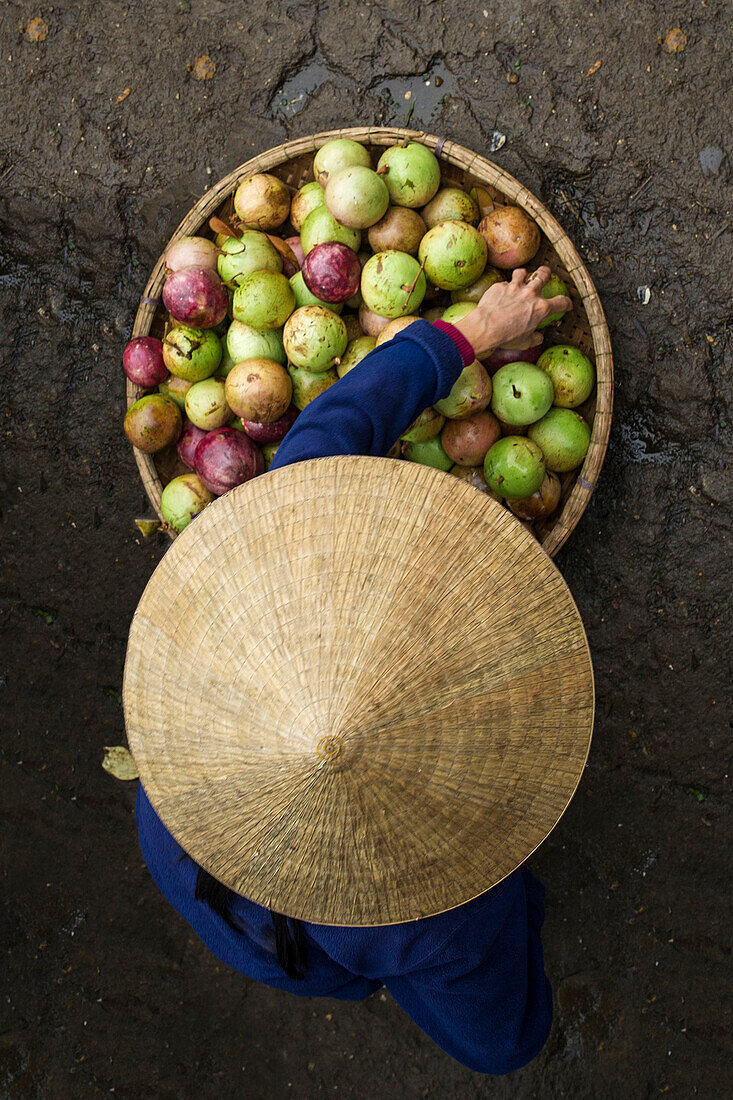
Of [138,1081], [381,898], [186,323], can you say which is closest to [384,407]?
[186,323]

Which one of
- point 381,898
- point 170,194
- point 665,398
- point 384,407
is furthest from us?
point 170,194

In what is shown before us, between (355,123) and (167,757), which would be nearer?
(167,757)

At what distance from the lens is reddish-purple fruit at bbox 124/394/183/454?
7.02ft

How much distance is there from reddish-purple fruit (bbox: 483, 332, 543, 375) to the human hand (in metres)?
0.04

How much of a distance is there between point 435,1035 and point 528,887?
0.49m

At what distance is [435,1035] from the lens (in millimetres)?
1716

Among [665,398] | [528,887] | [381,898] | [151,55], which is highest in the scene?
[151,55]

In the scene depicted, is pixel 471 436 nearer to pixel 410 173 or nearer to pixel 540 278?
pixel 540 278

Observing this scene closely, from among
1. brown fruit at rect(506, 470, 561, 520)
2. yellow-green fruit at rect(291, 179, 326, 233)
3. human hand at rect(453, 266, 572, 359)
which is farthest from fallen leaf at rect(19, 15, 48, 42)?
brown fruit at rect(506, 470, 561, 520)

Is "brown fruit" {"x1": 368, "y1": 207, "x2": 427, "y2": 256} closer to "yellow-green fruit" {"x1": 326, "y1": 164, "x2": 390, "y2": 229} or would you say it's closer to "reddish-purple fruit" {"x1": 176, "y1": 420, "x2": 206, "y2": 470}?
"yellow-green fruit" {"x1": 326, "y1": 164, "x2": 390, "y2": 229}

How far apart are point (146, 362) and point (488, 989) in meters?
1.88

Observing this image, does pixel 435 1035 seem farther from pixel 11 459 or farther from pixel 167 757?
pixel 11 459

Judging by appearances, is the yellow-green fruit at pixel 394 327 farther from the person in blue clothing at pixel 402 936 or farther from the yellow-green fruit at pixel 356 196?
the yellow-green fruit at pixel 356 196

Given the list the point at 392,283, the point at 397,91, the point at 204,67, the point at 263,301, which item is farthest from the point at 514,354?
the point at 204,67
